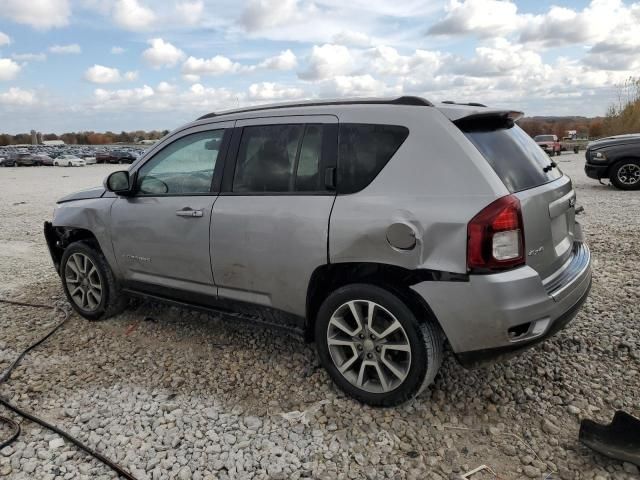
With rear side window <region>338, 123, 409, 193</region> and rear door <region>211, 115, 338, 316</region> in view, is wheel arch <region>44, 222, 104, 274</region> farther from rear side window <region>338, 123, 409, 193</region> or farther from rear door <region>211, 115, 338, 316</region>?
rear side window <region>338, 123, 409, 193</region>

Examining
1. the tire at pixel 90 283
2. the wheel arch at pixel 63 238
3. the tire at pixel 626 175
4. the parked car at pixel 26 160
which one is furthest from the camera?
the parked car at pixel 26 160

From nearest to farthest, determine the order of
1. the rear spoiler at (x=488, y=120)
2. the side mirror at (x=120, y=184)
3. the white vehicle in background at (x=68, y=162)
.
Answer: the rear spoiler at (x=488, y=120), the side mirror at (x=120, y=184), the white vehicle in background at (x=68, y=162)

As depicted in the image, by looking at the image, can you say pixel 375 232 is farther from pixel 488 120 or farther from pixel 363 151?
pixel 488 120

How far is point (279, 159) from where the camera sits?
3.38 meters

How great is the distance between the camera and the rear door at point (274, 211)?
312 cm

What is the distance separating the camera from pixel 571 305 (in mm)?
2951

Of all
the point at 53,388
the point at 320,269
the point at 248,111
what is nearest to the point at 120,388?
the point at 53,388

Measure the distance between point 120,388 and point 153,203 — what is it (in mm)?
Result: 1396

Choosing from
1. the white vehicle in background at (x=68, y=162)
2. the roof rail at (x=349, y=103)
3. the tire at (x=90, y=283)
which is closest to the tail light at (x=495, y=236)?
the roof rail at (x=349, y=103)

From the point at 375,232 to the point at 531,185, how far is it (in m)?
0.94

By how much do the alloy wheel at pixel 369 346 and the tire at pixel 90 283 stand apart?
232 centimetres

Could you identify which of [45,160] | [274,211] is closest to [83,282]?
[274,211]

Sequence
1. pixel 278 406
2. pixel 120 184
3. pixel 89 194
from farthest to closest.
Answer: pixel 89 194 < pixel 120 184 < pixel 278 406

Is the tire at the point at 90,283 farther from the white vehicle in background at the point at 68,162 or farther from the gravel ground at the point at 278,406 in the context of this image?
the white vehicle in background at the point at 68,162
